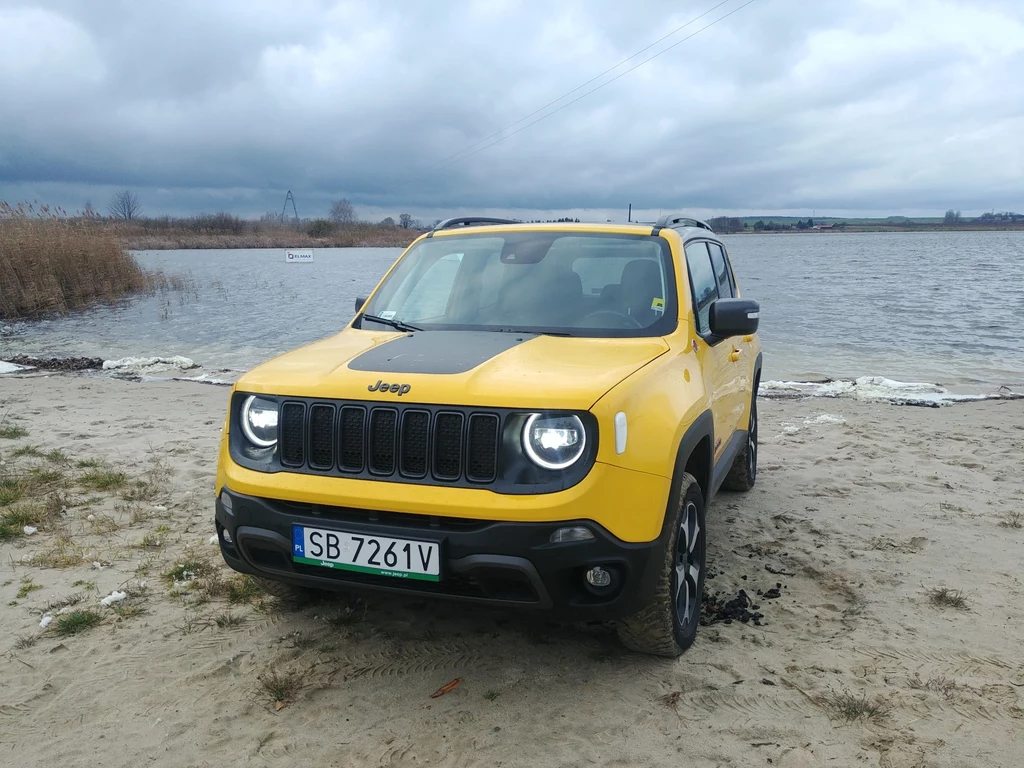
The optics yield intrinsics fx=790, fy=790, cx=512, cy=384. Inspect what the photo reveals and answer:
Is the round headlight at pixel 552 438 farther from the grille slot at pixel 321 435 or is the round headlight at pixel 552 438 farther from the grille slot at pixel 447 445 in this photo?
the grille slot at pixel 321 435

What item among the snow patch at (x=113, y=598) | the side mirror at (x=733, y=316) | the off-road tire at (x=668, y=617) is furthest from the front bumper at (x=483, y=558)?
the side mirror at (x=733, y=316)

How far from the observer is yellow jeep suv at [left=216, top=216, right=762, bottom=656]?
2.79m

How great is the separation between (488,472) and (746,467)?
12.0 ft

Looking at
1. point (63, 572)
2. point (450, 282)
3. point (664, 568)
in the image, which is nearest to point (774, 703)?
point (664, 568)

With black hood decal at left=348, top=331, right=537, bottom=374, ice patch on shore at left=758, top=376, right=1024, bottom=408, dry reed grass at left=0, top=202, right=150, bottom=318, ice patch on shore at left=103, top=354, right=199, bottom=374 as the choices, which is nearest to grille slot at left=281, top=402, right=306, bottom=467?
black hood decal at left=348, top=331, right=537, bottom=374

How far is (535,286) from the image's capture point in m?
4.22

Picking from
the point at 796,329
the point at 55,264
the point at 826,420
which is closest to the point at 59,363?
the point at 55,264

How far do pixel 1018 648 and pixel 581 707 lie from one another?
81.0 inches

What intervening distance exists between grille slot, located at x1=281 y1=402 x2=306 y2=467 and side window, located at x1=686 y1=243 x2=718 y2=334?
206cm

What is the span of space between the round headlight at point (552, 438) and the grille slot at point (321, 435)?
2.54 ft

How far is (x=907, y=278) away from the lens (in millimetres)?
39031

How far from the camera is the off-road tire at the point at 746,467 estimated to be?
19.1ft

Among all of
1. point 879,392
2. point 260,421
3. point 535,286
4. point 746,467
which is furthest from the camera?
point 879,392

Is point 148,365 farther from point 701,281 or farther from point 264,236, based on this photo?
point 264,236
